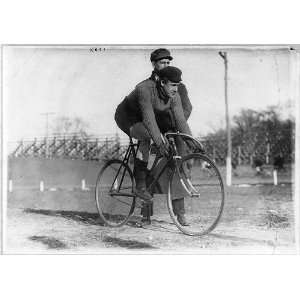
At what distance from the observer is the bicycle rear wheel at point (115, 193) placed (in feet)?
22.9

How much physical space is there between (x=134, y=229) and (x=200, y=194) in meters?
0.89

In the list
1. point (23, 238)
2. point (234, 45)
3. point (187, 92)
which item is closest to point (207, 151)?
point (187, 92)

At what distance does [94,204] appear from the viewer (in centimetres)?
720

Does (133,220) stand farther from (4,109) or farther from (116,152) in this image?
(4,109)

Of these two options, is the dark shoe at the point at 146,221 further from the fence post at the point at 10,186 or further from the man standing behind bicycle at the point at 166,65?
the fence post at the point at 10,186

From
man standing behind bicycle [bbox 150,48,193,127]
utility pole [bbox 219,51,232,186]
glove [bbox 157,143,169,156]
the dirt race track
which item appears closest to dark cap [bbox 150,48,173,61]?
man standing behind bicycle [bbox 150,48,193,127]

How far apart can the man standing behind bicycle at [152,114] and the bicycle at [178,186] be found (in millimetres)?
92

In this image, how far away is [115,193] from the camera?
23.1 ft

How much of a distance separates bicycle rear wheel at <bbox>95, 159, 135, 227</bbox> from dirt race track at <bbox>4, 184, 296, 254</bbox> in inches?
3.5

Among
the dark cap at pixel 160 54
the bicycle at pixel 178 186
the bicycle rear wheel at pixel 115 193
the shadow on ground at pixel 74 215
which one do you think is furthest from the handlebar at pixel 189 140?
the shadow on ground at pixel 74 215

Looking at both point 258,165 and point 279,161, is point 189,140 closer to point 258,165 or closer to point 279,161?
point 279,161

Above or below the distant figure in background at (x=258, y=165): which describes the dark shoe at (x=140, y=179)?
below

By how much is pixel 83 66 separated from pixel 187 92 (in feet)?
4.00

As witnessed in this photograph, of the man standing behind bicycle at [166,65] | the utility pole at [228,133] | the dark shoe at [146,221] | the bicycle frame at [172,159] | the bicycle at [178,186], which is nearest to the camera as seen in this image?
the bicycle at [178,186]
